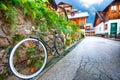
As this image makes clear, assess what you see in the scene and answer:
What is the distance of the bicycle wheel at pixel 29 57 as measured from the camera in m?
2.70

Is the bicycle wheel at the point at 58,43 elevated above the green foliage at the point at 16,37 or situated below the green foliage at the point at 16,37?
below

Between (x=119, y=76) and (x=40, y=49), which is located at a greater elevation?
(x=40, y=49)

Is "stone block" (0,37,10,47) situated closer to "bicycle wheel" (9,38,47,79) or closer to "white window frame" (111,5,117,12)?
"bicycle wheel" (9,38,47,79)

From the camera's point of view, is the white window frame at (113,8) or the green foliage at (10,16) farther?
the white window frame at (113,8)

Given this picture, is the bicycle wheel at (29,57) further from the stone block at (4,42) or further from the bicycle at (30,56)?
the stone block at (4,42)

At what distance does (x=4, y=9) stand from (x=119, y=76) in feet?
8.82

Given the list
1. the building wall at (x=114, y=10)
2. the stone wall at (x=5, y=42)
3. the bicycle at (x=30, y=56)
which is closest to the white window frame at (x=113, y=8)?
the building wall at (x=114, y=10)

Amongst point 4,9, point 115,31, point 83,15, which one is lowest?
point 115,31

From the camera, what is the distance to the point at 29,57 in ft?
9.91

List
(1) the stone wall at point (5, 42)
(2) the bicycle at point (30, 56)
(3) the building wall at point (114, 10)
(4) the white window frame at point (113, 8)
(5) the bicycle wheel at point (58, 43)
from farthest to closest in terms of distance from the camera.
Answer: (4) the white window frame at point (113, 8), (3) the building wall at point (114, 10), (5) the bicycle wheel at point (58, 43), (2) the bicycle at point (30, 56), (1) the stone wall at point (5, 42)

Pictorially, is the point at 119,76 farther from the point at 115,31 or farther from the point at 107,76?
the point at 115,31

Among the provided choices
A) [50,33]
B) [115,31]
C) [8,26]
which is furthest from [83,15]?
[8,26]

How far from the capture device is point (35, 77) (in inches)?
100

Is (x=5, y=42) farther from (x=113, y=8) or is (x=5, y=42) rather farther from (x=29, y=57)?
(x=113, y=8)
